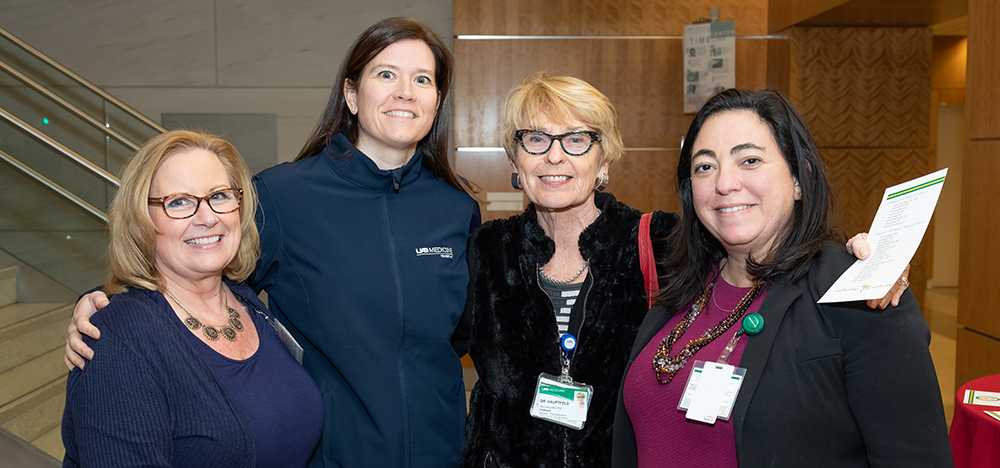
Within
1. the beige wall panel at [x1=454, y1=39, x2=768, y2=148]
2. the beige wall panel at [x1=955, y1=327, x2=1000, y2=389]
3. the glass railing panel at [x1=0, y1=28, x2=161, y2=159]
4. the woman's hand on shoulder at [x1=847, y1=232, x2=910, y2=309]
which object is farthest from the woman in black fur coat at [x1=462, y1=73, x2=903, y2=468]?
the beige wall panel at [x1=454, y1=39, x2=768, y2=148]

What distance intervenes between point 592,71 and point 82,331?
5007mm

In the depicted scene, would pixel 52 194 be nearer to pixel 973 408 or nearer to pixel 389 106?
pixel 389 106

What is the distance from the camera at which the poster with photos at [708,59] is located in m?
5.44

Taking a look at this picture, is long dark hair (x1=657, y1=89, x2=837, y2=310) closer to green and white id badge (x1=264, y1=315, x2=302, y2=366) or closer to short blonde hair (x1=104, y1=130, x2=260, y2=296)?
green and white id badge (x1=264, y1=315, x2=302, y2=366)

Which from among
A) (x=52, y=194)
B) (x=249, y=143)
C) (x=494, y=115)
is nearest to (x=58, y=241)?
(x=52, y=194)

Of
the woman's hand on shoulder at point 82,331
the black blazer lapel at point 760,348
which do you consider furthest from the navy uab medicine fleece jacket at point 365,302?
the black blazer lapel at point 760,348

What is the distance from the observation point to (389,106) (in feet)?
6.55

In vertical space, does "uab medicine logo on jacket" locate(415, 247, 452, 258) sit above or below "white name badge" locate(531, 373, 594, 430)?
above

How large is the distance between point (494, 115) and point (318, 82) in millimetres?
1744

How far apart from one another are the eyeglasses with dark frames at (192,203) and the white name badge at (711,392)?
1.20 meters

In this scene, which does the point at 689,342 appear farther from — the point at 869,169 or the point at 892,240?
the point at 869,169

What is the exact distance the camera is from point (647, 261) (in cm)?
190

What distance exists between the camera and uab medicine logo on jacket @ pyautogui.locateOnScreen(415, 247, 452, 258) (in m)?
1.98

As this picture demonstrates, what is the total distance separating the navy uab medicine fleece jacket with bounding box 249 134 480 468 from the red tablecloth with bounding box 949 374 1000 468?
1641 millimetres
